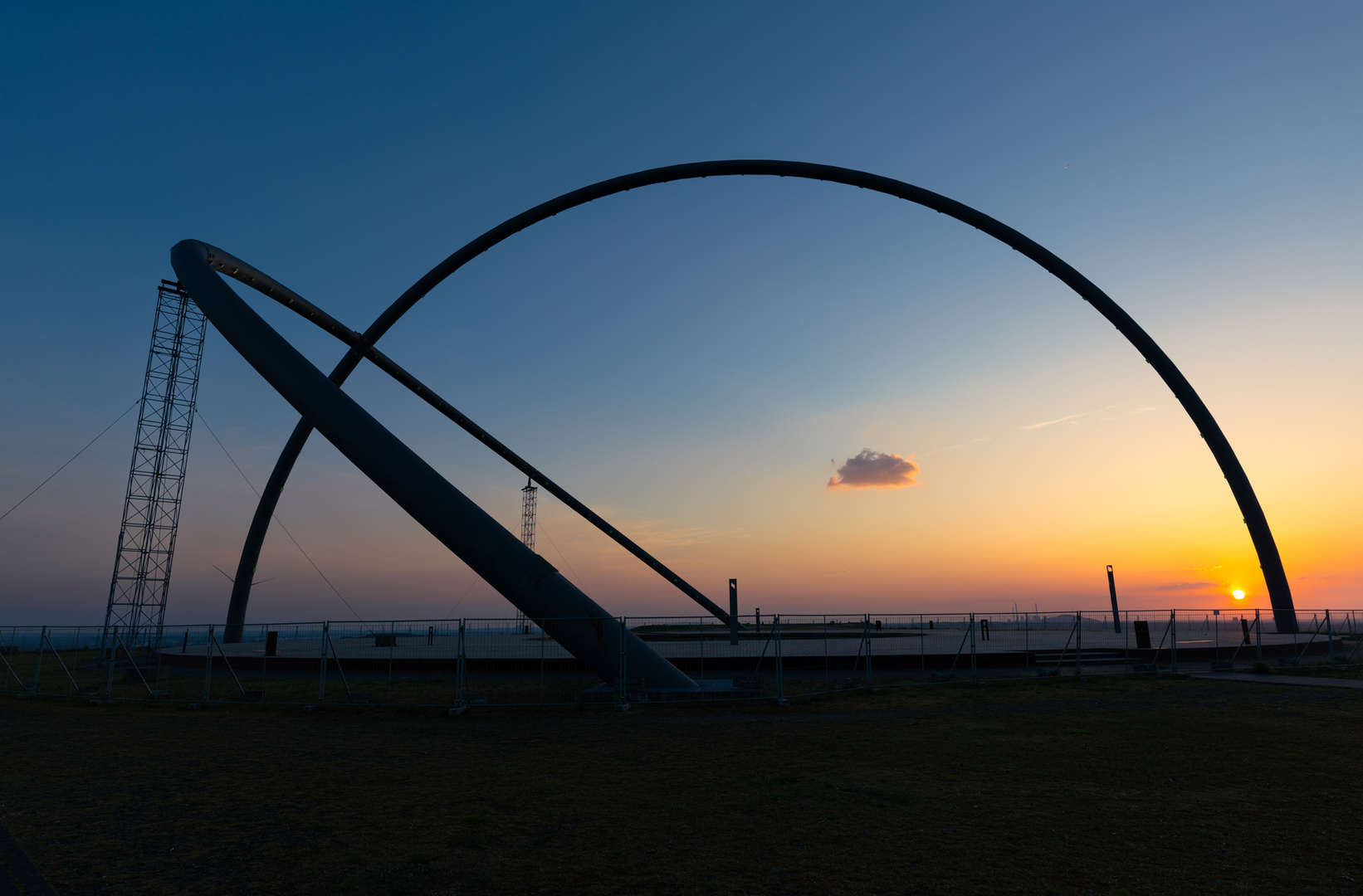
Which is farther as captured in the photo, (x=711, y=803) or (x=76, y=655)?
(x=76, y=655)

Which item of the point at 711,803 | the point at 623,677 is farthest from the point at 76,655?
the point at 711,803

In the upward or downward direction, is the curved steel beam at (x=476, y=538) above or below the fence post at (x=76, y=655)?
above

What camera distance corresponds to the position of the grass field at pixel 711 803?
Answer: 25.4ft

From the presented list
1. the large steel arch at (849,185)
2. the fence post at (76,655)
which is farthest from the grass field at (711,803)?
the large steel arch at (849,185)

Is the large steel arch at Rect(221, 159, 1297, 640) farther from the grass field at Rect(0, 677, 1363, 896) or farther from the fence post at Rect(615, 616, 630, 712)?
the grass field at Rect(0, 677, 1363, 896)

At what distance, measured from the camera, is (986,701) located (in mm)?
20797

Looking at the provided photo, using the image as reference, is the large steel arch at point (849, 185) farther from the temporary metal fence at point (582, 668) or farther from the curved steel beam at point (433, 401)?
the temporary metal fence at point (582, 668)

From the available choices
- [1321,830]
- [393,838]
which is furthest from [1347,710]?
[393,838]

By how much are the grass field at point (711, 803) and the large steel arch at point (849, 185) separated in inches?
1230

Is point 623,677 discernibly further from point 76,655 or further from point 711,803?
point 76,655

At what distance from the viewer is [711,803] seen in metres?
10.6

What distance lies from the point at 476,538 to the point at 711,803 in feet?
42.0

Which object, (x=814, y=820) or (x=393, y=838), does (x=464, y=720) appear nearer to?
(x=393, y=838)

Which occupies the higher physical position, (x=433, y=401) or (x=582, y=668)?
(x=433, y=401)
